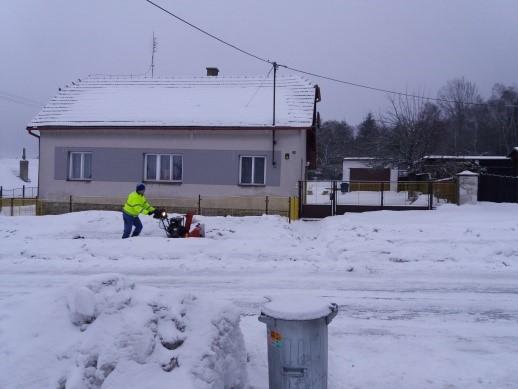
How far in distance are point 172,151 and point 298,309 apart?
1721 centimetres

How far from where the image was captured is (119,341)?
12.0 feet

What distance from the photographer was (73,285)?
427cm

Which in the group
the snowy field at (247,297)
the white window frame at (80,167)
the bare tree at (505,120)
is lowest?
the snowy field at (247,297)

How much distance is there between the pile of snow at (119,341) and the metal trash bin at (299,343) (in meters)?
0.50

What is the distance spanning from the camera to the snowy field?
12.2 ft

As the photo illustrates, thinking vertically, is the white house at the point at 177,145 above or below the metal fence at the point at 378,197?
above

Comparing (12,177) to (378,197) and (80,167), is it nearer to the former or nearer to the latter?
(80,167)

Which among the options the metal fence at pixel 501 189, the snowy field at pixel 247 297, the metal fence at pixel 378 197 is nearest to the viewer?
the snowy field at pixel 247 297

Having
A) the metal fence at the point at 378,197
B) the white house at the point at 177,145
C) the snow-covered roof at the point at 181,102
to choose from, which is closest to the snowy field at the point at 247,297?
the metal fence at the point at 378,197

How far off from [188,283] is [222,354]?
527 cm

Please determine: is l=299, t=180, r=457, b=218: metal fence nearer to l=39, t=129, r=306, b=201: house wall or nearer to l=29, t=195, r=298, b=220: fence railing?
l=29, t=195, r=298, b=220: fence railing

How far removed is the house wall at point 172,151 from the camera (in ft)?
64.6

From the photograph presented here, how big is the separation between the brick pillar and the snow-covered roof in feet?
21.2

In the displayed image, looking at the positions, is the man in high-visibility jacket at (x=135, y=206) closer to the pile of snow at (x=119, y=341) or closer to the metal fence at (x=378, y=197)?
the metal fence at (x=378, y=197)
